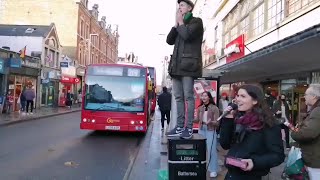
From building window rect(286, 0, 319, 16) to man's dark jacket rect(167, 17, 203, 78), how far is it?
8034 millimetres

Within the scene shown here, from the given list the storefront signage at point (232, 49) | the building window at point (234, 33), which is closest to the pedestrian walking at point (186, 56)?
the storefront signage at point (232, 49)

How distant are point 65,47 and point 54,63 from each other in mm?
9857

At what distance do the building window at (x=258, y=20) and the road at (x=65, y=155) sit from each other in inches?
286

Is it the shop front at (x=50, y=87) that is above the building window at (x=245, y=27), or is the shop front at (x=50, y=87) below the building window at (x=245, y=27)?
below

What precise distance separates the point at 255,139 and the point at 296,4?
1187 centimetres

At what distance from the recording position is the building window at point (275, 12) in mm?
15750

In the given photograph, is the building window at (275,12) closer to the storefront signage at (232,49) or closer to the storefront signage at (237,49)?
the storefront signage at (237,49)

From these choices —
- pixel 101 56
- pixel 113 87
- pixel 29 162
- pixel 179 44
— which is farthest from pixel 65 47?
pixel 179 44

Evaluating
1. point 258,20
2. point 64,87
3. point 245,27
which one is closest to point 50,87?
point 64,87

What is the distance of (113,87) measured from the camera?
55.3 ft

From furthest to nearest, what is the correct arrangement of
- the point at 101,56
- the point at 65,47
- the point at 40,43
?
the point at 101,56 < the point at 65,47 < the point at 40,43

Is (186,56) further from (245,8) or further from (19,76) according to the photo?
(19,76)

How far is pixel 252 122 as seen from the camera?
11.8 ft

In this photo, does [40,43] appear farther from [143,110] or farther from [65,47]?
[143,110]
